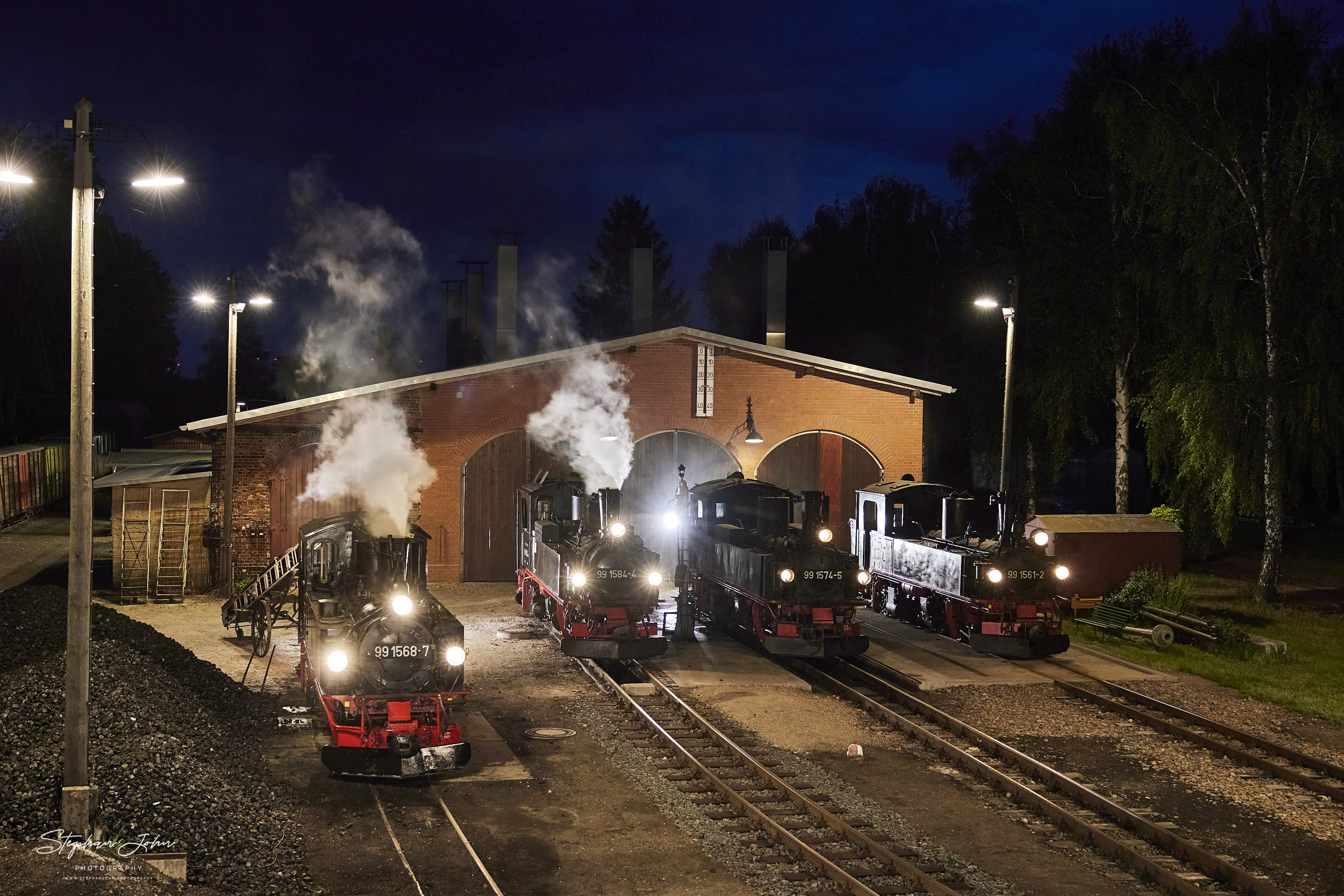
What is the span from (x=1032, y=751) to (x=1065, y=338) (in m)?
17.6

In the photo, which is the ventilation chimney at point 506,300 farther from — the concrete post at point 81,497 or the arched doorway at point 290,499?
the concrete post at point 81,497

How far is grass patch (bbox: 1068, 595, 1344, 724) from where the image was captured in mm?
16484

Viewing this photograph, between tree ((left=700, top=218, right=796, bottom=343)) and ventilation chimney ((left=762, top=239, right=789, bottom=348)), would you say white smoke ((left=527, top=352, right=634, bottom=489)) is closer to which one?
ventilation chimney ((left=762, top=239, right=789, bottom=348))

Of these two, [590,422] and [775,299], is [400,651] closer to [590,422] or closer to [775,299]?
[590,422]

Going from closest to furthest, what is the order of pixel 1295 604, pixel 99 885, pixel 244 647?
1. pixel 99 885
2. pixel 244 647
3. pixel 1295 604

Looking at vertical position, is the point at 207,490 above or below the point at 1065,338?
below

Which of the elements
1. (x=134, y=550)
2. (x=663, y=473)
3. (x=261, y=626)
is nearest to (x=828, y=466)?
(x=663, y=473)

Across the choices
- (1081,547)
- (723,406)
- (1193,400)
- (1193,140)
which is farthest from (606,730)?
(1193,140)

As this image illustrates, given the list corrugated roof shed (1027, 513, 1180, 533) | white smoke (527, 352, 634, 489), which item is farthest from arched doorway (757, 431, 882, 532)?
corrugated roof shed (1027, 513, 1180, 533)

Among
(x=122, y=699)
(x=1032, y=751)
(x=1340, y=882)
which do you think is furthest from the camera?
(x=1032, y=751)

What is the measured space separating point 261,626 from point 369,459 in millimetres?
9026

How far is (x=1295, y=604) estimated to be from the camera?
81.5 feet

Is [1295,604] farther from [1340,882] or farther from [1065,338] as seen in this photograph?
[1340,882]

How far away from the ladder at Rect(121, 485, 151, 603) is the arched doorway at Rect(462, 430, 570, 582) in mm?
6787
